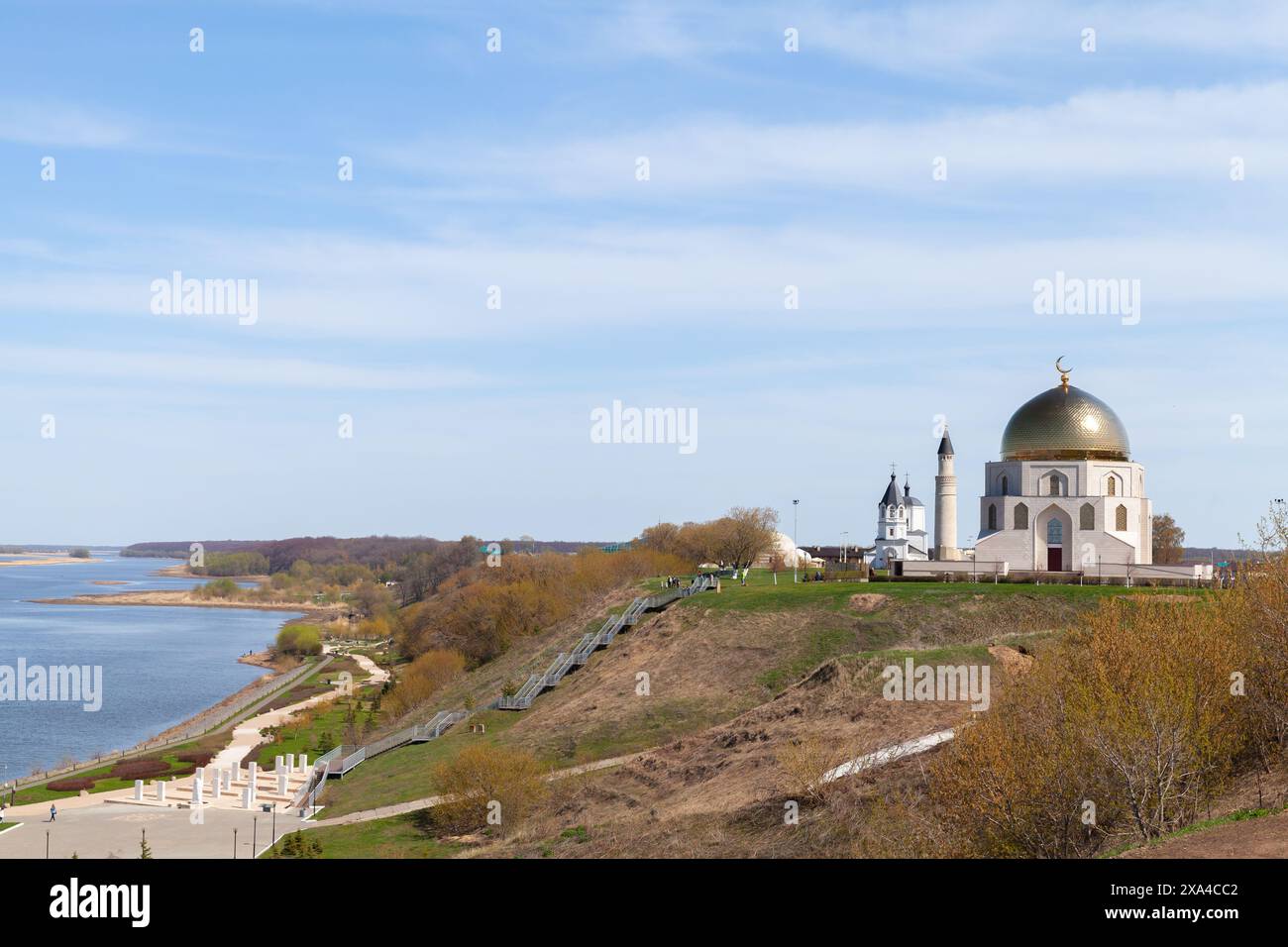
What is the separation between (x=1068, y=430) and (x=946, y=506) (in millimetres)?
8353

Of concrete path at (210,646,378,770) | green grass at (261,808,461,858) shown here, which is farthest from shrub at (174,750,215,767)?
green grass at (261,808,461,858)

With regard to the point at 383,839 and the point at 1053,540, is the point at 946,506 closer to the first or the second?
the point at 1053,540

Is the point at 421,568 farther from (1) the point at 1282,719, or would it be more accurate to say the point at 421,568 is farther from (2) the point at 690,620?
(1) the point at 1282,719

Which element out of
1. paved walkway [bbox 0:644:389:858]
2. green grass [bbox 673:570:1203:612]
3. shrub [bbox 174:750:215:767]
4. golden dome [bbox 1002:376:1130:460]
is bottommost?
shrub [bbox 174:750:215:767]

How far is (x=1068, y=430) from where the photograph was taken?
6159cm

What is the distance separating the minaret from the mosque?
2901 mm

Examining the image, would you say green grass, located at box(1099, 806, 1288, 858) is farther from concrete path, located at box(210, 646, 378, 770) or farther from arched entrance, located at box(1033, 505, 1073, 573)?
concrete path, located at box(210, 646, 378, 770)

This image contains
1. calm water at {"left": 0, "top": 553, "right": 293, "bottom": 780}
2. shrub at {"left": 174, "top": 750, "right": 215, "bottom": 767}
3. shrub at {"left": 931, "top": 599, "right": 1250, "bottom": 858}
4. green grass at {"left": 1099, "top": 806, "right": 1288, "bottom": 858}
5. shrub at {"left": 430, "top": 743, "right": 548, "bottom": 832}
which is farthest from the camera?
calm water at {"left": 0, "top": 553, "right": 293, "bottom": 780}

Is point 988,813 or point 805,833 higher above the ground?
point 988,813

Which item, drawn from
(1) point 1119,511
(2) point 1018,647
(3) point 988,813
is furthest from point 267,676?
(3) point 988,813

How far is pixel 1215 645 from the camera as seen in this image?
23.4 m

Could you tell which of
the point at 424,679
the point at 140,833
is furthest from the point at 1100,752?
the point at 424,679

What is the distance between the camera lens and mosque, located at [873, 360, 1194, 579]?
2402 inches

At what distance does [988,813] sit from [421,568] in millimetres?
157272
